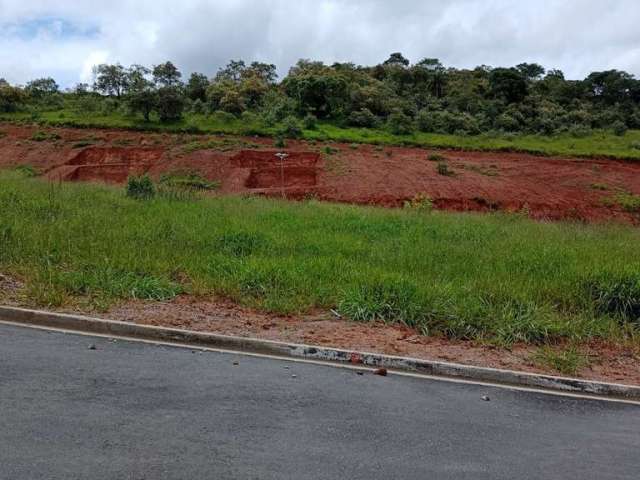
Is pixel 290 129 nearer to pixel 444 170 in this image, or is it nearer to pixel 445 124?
pixel 444 170

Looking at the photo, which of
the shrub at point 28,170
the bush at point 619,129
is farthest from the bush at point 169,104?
the bush at point 619,129

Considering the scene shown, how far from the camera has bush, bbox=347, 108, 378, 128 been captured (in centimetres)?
4397

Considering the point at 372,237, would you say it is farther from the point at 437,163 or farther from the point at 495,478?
the point at 437,163

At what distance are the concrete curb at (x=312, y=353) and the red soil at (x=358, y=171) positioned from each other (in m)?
21.1

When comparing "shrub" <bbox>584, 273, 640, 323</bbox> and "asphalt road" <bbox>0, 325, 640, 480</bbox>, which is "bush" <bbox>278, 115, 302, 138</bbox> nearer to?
"shrub" <bbox>584, 273, 640, 323</bbox>

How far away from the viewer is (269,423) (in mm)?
4270

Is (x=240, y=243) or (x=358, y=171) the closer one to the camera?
(x=240, y=243)

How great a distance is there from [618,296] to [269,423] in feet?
19.4

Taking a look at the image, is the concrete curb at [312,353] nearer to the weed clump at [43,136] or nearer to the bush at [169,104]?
the weed clump at [43,136]

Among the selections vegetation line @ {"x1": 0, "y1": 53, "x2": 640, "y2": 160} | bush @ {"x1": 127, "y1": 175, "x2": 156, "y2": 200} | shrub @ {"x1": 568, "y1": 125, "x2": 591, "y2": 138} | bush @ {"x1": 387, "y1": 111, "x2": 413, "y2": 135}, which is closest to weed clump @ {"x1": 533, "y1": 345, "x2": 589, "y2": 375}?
bush @ {"x1": 127, "y1": 175, "x2": 156, "y2": 200}

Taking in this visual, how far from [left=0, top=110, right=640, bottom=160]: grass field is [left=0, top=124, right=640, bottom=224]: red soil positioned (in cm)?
157

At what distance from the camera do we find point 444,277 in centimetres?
868

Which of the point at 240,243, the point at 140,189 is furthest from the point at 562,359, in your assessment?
the point at 140,189

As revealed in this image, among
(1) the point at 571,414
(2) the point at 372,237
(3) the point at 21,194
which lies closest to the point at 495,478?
(1) the point at 571,414
